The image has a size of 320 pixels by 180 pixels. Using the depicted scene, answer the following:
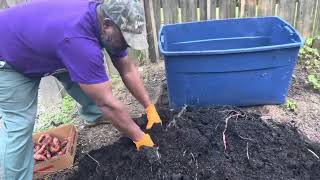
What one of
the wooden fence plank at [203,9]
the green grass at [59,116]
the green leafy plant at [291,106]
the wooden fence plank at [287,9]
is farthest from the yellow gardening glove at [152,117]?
the wooden fence plank at [287,9]

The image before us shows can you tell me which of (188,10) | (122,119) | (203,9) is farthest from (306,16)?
(122,119)

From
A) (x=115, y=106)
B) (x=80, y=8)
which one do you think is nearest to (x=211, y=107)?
(x=115, y=106)

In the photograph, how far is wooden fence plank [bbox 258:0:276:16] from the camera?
4.43 meters

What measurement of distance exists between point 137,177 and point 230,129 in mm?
839

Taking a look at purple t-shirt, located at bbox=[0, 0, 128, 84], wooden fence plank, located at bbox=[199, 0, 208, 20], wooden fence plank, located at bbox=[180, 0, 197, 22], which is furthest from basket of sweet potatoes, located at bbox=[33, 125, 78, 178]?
wooden fence plank, located at bbox=[199, 0, 208, 20]

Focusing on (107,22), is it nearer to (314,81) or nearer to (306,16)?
(314,81)

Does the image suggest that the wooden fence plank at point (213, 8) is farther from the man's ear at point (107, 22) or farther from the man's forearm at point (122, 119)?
the man's ear at point (107, 22)

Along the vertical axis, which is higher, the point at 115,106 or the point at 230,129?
the point at 115,106

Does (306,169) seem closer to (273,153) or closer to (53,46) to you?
(273,153)

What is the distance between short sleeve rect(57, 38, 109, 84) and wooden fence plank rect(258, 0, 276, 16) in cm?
279

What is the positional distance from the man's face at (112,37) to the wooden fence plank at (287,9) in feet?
9.03

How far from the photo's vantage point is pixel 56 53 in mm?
2344

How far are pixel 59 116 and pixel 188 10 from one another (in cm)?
190

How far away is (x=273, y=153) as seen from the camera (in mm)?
2783
